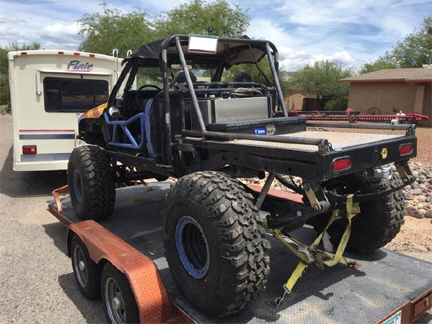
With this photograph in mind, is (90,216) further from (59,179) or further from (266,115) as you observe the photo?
(59,179)

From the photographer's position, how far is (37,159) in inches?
326

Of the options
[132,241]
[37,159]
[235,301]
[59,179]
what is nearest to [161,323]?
[235,301]

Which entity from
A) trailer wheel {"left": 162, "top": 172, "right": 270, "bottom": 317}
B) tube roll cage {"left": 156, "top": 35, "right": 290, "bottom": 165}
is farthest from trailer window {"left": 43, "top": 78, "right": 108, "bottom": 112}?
trailer wheel {"left": 162, "top": 172, "right": 270, "bottom": 317}

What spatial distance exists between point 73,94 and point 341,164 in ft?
23.4

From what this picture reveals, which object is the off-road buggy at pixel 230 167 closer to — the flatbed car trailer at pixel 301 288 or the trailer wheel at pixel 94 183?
the trailer wheel at pixel 94 183

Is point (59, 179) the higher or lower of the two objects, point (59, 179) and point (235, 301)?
the lower

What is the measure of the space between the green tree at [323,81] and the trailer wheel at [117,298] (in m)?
40.9

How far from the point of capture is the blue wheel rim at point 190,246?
10.4 feet

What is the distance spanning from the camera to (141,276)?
3.12 m

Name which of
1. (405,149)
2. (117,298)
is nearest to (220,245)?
(117,298)

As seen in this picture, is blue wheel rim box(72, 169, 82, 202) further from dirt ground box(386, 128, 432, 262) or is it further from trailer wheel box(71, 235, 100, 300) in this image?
dirt ground box(386, 128, 432, 262)

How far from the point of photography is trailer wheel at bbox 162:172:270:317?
274 cm

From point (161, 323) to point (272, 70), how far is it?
121 inches

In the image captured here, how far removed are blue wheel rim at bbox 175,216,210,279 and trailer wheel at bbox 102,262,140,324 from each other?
1.55 feet
